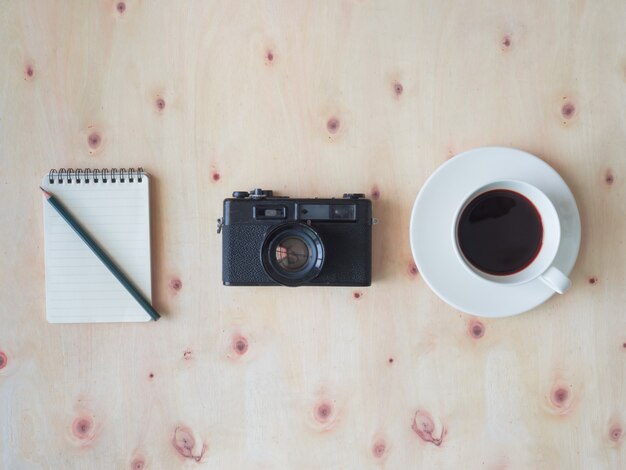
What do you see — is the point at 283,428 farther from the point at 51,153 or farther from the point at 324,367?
the point at 51,153

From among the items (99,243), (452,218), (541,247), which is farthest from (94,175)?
(541,247)

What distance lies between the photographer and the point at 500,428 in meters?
0.77

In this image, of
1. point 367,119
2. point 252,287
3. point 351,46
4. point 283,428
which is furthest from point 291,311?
point 351,46

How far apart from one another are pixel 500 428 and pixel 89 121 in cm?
83

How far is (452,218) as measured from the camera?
0.72 meters

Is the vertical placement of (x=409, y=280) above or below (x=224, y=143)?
below

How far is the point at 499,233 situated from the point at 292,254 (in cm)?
31

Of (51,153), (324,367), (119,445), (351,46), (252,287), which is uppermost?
(351,46)

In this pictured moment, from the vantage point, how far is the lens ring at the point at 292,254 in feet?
2.24

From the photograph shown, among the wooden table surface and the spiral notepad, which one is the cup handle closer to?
the wooden table surface

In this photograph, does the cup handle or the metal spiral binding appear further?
the metal spiral binding

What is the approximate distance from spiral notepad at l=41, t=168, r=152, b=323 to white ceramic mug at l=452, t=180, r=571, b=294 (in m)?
0.49

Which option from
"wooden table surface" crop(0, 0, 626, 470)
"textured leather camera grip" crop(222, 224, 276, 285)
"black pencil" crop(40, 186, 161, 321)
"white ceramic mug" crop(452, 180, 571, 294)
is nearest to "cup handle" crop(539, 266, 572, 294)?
"white ceramic mug" crop(452, 180, 571, 294)

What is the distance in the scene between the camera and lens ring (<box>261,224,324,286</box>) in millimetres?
684
